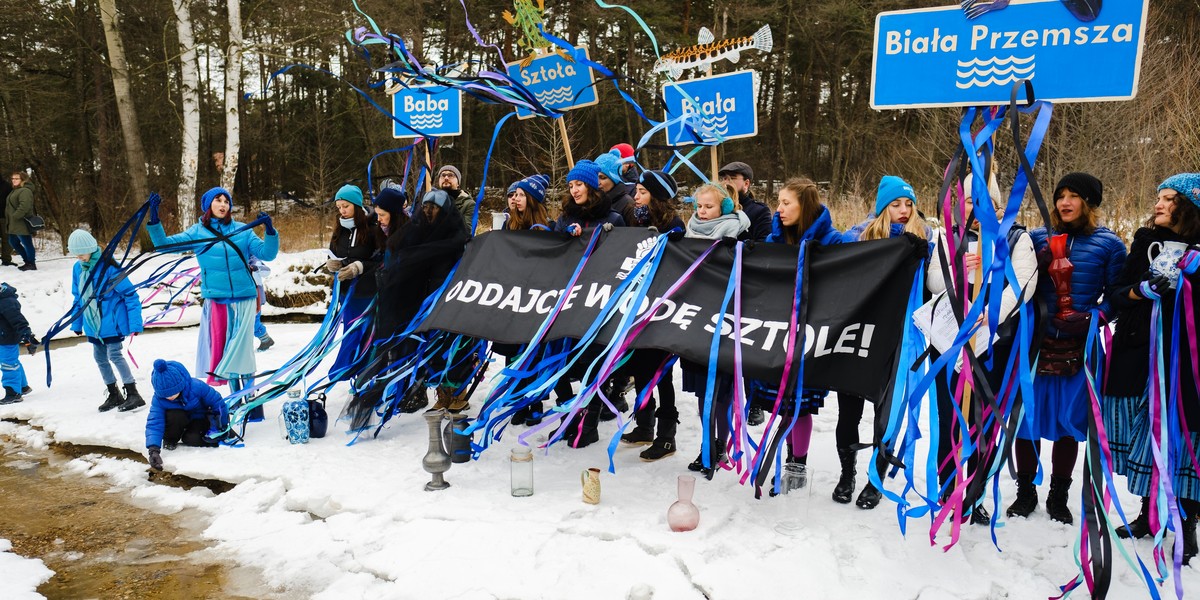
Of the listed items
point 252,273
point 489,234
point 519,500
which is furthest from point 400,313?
point 519,500

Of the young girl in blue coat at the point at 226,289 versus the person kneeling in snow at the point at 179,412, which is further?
the young girl in blue coat at the point at 226,289

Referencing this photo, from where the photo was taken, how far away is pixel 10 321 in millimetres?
6438

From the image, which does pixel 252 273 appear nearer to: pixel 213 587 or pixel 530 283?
pixel 530 283

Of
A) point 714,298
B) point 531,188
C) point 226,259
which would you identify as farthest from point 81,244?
point 714,298

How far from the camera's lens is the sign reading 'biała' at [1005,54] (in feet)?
10.4

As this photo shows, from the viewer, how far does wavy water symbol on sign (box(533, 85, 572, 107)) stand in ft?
20.2

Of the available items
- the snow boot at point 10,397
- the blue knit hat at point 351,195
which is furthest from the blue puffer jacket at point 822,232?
the snow boot at point 10,397

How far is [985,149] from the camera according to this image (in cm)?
331

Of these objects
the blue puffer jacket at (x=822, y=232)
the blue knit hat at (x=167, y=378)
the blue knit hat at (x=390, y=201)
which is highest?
the blue knit hat at (x=390, y=201)

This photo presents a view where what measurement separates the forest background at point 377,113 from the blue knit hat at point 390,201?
4892 millimetres

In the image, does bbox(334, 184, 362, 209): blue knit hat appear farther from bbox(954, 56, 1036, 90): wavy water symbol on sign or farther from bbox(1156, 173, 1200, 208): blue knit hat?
bbox(1156, 173, 1200, 208): blue knit hat

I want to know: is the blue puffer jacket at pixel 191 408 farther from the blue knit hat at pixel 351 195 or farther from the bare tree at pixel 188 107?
the bare tree at pixel 188 107

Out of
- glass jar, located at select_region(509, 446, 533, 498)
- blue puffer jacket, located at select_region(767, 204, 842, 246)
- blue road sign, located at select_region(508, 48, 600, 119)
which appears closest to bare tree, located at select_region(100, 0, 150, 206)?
blue road sign, located at select_region(508, 48, 600, 119)

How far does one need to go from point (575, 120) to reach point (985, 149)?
52.1 ft
